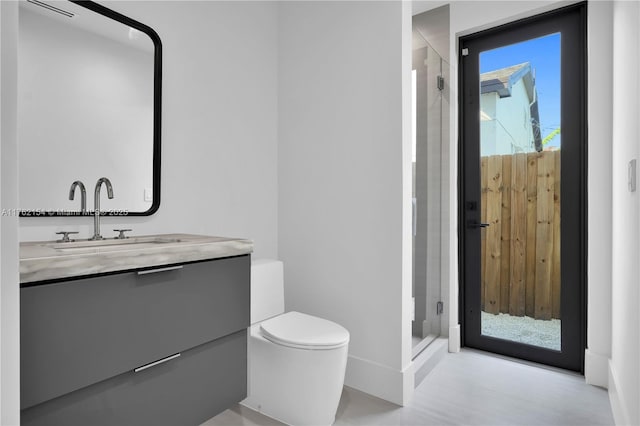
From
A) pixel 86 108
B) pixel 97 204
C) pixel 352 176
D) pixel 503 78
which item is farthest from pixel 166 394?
pixel 503 78

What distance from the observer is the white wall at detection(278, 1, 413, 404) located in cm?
196

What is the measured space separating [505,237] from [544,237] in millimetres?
236

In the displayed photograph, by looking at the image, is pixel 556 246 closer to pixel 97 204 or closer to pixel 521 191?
pixel 521 191

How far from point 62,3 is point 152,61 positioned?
40 cm

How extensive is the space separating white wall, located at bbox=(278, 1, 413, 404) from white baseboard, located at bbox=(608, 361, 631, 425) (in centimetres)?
93

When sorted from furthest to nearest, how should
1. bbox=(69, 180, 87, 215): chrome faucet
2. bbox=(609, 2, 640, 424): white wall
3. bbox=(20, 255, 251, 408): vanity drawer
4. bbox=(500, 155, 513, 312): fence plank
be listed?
bbox=(500, 155, 513, 312): fence plank, bbox=(69, 180, 87, 215): chrome faucet, bbox=(609, 2, 640, 424): white wall, bbox=(20, 255, 251, 408): vanity drawer

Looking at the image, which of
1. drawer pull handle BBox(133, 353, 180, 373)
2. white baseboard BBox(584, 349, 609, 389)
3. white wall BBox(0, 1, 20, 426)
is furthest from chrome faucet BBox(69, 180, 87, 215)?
white baseboard BBox(584, 349, 609, 389)

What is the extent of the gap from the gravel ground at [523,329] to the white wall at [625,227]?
0.35 meters

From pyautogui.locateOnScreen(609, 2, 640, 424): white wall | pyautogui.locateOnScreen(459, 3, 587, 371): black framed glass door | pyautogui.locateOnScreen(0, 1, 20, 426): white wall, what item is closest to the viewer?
pyautogui.locateOnScreen(0, 1, 20, 426): white wall

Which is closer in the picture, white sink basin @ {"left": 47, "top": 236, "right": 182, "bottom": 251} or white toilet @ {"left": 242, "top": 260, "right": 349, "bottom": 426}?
white sink basin @ {"left": 47, "top": 236, "right": 182, "bottom": 251}

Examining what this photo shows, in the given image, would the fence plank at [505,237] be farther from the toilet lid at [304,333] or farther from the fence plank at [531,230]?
the toilet lid at [304,333]

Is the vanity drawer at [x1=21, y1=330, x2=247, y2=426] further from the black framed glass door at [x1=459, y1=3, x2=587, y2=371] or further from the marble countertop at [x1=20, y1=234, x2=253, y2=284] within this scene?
the black framed glass door at [x1=459, y1=3, x2=587, y2=371]

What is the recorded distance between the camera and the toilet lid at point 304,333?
5.33 feet

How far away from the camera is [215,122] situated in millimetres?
2119
